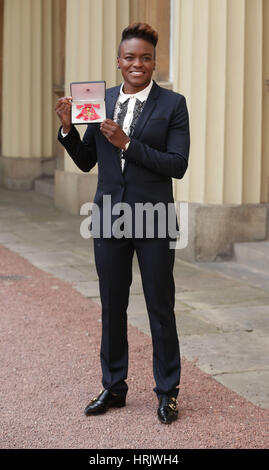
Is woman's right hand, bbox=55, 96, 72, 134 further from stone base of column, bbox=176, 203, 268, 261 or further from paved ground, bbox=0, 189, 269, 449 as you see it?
stone base of column, bbox=176, 203, 268, 261

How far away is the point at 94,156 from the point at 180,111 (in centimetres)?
53

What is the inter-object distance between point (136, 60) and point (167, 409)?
5.63ft

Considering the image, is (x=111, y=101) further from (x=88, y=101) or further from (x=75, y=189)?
(x=75, y=189)

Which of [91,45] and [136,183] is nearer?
[136,183]

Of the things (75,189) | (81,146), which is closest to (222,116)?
(75,189)

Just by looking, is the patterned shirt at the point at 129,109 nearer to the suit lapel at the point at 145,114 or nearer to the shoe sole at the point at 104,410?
the suit lapel at the point at 145,114

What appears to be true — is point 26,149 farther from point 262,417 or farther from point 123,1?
point 262,417

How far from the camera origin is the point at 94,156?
440 centimetres

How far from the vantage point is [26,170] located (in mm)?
15227

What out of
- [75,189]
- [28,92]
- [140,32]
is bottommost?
[75,189]

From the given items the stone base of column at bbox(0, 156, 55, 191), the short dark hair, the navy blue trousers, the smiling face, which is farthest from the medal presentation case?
the stone base of column at bbox(0, 156, 55, 191)

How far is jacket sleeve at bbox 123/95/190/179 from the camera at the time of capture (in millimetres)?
4008

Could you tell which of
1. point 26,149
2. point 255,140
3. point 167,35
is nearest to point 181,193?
point 255,140

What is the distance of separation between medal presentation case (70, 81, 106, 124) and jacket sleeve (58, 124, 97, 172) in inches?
9.0
